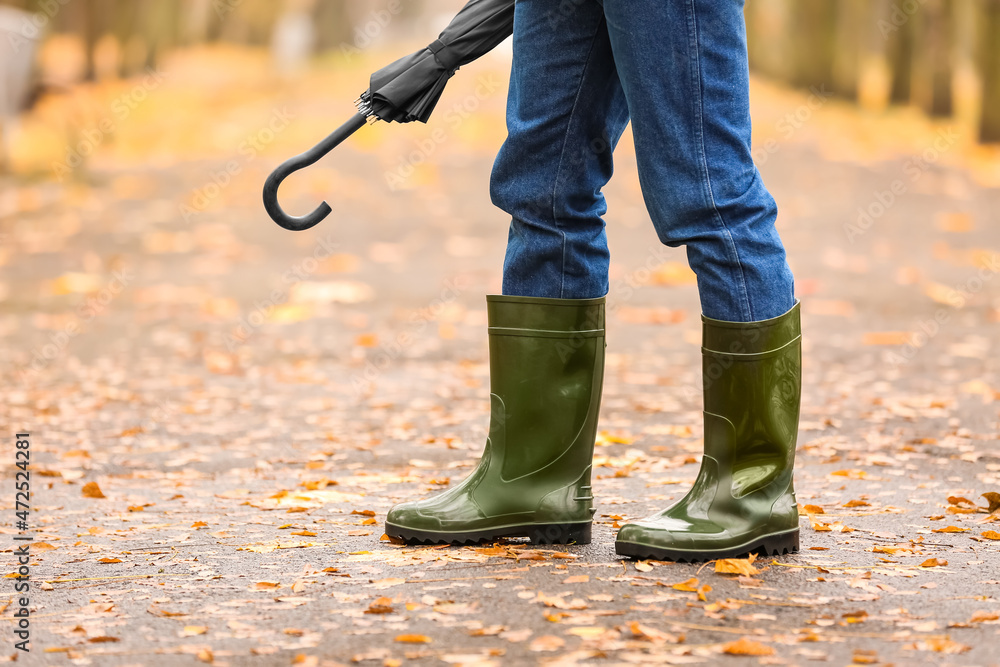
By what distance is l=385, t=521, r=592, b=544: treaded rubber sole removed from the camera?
2.61m

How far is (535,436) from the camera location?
262 cm

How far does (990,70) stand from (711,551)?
13117 millimetres

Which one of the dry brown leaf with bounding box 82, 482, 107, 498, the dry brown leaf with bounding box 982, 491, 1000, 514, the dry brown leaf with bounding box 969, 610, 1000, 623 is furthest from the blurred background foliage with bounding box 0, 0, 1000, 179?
the dry brown leaf with bounding box 969, 610, 1000, 623

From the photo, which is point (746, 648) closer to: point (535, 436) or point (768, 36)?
point (535, 436)

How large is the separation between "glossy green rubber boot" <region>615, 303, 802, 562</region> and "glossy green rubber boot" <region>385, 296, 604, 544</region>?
243 millimetres

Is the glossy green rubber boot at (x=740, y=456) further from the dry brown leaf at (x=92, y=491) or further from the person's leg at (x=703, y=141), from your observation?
the dry brown leaf at (x=92, y=491)

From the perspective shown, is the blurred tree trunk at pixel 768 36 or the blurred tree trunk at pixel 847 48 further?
the blurred tree trunk at pixel 768 36

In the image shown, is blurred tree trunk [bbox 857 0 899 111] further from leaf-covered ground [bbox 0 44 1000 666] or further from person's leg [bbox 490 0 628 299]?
person's leg [bbox 490 0 628 299]

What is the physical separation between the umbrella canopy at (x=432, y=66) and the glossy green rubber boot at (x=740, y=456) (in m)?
0.84

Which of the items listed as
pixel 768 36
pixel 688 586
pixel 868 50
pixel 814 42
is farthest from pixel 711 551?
pixel 768 36

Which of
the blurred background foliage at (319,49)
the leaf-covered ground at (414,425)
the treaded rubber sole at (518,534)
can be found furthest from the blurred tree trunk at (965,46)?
the treaded rubber sole at (518,534)

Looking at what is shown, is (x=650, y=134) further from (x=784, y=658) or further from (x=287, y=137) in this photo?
(x=287, y=137)

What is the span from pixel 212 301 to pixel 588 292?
19.9 ft

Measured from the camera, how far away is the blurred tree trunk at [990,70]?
1356cm
